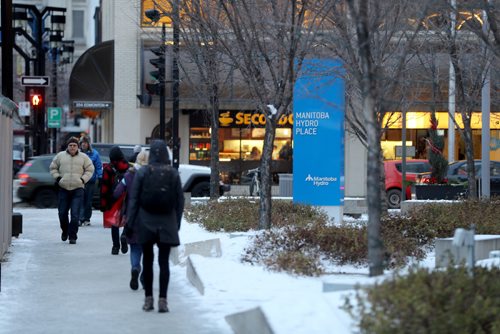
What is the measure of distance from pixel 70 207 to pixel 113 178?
7.88 ft

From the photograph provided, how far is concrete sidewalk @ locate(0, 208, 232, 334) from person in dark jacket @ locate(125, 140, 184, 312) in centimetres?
29

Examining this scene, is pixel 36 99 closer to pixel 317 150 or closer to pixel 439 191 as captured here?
pixel 439 191

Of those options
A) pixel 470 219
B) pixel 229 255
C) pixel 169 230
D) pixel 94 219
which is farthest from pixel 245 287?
pixel 94 219

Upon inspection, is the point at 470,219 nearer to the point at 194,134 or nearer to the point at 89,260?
the point at 89,260

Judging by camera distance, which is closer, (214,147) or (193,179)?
(214,147)

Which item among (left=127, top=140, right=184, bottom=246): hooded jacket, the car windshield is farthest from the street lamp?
the car windshield

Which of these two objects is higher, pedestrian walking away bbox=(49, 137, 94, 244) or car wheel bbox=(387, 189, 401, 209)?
pedestrian walking away bbox=(49, 137, 94, 244)

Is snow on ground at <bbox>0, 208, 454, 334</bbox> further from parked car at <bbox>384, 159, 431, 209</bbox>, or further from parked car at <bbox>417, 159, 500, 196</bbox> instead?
parked car at <bbox>384, 159, 431, 209</bbox>

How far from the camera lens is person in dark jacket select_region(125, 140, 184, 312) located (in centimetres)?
989

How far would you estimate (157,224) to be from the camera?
9898 mm

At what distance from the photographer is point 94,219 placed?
22719mm

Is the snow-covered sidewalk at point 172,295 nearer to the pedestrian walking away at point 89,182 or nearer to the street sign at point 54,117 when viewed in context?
the pedestrian walking away at point 89,182

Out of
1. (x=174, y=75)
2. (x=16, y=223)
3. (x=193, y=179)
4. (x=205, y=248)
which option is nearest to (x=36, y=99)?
(x=193, y=179)

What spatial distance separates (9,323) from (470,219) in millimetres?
7995
